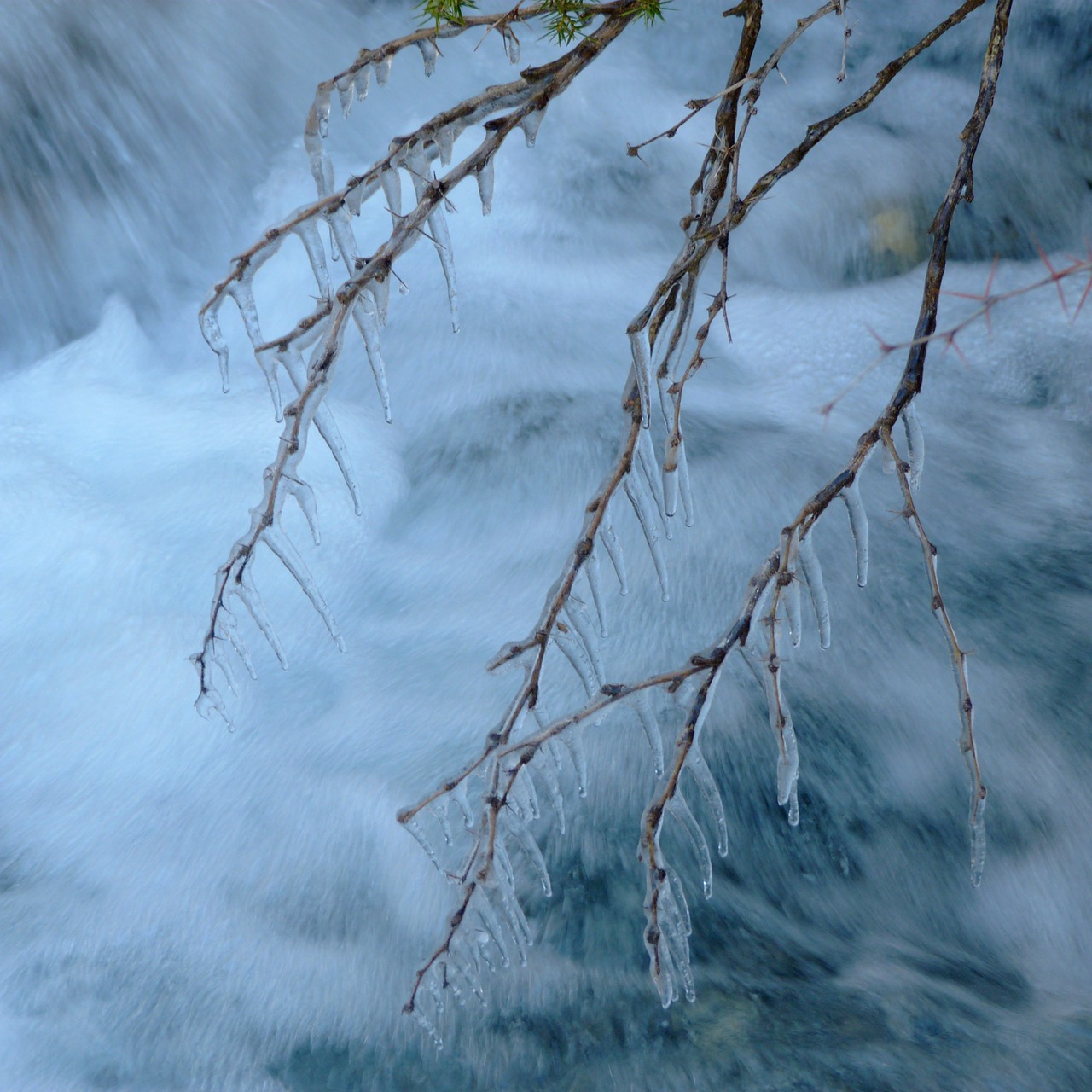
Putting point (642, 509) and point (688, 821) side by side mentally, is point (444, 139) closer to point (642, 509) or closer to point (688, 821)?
point (642, 509)

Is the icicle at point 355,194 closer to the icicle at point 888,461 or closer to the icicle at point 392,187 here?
the icicle at point 392,187

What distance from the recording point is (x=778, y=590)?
1097mm

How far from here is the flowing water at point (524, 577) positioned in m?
1.95

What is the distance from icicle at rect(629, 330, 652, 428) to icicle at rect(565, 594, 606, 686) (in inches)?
8.5

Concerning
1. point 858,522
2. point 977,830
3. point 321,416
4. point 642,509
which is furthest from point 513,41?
point 977,830

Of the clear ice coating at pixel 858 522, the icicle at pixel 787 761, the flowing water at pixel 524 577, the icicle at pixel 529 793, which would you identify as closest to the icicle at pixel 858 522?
the clear ice coating at pixel 858 522

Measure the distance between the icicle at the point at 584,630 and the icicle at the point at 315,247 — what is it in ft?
1.47

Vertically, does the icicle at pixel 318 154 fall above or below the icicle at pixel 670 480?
above

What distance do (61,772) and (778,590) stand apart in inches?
85.9

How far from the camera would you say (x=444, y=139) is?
3.85 feet

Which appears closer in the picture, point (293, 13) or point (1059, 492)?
point (1059, 492)

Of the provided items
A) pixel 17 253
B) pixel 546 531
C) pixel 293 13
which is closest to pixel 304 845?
pixel 546 531

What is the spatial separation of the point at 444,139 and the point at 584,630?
0.57 meters

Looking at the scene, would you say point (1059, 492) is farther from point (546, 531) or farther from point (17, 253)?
point (17, 253)
